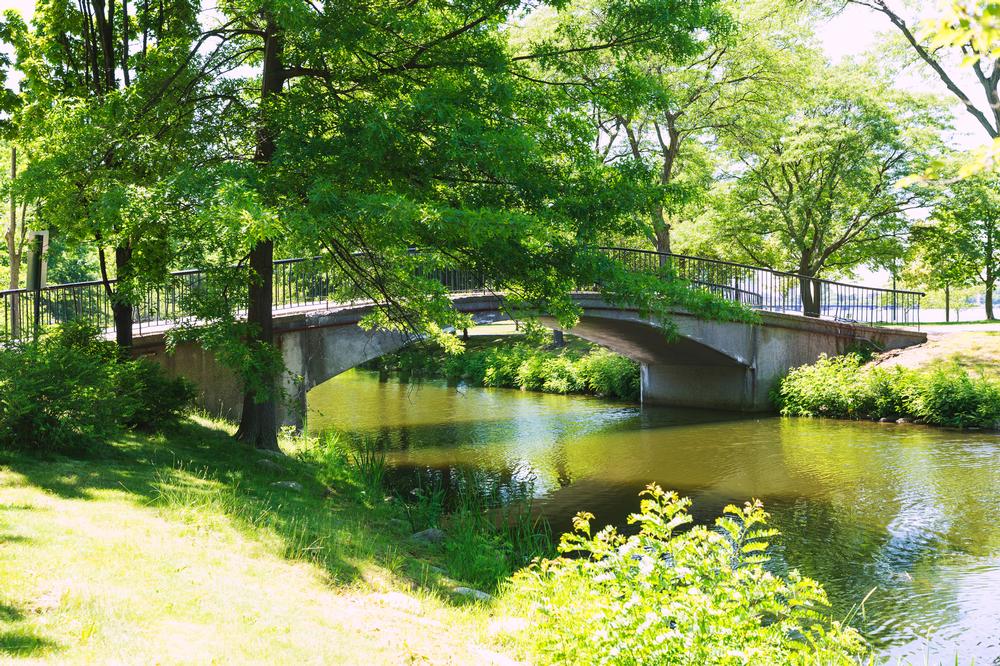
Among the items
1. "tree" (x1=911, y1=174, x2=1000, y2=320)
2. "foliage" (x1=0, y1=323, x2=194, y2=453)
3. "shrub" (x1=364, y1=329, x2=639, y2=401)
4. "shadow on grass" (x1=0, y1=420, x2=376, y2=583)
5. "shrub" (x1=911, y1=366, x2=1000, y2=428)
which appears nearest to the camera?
"shadow on grass" (x1=0, y1=420, x2=376, y2=583)

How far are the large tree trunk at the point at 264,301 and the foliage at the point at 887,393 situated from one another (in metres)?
14.3

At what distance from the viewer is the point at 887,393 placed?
19.1 metres

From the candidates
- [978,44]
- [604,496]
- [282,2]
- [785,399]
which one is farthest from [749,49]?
[978,44]

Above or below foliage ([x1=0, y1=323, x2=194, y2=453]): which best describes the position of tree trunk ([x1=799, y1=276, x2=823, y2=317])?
above

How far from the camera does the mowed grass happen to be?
4.05m

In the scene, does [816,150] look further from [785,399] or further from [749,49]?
[785,399]

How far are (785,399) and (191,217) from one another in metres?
17.2

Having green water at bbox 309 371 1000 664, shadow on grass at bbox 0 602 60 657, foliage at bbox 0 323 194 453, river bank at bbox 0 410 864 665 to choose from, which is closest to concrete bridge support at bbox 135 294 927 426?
green water at bbox 309 371 1000 664

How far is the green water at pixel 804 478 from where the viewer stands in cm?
777

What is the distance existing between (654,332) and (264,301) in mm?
12461

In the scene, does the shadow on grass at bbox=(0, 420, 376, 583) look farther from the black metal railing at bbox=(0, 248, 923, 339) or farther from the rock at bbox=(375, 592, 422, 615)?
the black metal railing at bbox=(0, 248, 923, 339)

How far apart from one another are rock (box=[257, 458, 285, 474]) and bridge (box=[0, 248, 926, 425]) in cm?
372

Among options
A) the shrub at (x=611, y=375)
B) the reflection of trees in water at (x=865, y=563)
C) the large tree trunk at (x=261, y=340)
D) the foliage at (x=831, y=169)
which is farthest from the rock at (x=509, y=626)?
the shrub at (x=611, y=375)

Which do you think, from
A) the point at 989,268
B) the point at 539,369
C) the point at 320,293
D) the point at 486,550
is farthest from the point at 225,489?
the point at 989,268
